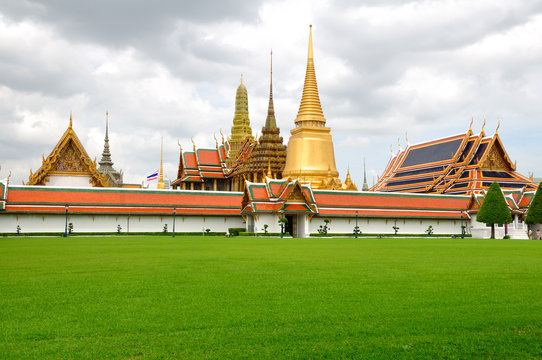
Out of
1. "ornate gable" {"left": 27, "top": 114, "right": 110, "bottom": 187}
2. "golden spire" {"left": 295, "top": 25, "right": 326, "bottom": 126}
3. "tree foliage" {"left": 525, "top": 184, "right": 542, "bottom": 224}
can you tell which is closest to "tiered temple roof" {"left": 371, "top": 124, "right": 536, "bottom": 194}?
"tree foliage" {"left": 525, "top": 184, "right": 542, "bottom": 224}

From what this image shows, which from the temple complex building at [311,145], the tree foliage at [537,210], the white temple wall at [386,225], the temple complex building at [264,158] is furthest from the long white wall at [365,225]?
the temple complex building at [264,158]

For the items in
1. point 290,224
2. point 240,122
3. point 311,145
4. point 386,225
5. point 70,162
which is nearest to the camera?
point 290,224

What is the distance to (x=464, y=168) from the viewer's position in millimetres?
57156

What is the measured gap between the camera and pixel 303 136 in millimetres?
62344

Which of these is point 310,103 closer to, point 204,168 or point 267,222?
point 204,168

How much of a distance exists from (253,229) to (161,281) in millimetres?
32753

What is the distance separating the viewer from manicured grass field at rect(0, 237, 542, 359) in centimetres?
598

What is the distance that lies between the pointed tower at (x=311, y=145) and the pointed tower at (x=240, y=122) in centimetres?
1548

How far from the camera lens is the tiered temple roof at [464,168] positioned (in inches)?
2212

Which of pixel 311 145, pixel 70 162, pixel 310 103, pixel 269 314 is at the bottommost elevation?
pixel 269 314

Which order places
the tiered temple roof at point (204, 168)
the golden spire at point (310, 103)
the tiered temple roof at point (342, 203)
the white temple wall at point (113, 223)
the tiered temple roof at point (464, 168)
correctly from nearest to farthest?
the white temple wall at point (113, 223) < the tiered temple roof at point (342, 203) < the tiered temple roof at point (464, 168) < the golden spire at point (310, 103) < the tiered temple roof at point (204, 168)

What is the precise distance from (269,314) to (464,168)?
53.6 m

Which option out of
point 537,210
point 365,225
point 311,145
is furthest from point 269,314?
point 311,145

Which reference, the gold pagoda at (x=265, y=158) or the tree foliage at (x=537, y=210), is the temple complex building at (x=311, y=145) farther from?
the tree foliage at (x=537, y=210)
